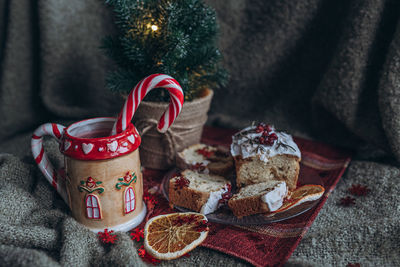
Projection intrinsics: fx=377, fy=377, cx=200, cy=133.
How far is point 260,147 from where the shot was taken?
1.25 m

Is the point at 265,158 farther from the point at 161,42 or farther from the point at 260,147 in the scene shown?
the point at 161,42

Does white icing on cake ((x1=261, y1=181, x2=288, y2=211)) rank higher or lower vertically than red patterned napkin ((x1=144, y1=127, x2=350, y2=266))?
higher

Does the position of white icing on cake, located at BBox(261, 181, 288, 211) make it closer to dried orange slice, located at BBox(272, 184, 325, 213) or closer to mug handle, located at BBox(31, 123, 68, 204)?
dried orange slice, located at BBox(272, 184, 325, 213)

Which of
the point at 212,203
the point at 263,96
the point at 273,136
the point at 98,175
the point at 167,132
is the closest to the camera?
the point at 98,175

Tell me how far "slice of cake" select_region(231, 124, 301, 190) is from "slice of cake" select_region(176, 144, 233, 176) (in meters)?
0.09

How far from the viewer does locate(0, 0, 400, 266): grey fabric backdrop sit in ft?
3.41

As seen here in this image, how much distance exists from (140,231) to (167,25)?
684mm

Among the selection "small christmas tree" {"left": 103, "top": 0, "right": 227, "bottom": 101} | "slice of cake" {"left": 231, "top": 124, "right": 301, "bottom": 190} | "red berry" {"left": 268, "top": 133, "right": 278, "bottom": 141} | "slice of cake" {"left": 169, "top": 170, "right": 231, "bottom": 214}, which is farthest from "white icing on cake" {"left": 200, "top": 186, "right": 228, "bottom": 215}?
"small christmas tree" {"left": 103, "top": 0, "right": 227, "bottom": 101}

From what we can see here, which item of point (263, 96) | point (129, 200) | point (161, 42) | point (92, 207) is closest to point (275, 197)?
point (129, 200)

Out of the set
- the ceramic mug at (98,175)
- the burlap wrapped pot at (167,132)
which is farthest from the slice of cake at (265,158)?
the ceramic mug at (98,175)

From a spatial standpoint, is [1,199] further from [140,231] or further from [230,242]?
→ [230,242]

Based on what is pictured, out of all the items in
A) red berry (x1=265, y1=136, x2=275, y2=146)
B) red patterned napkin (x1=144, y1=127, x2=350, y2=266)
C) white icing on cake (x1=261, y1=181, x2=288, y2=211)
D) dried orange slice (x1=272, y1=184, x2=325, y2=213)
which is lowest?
red patterned napkin (x1=144, y1=127, x2=350, y2=266)

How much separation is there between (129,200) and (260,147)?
46 centimetres

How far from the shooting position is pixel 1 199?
1.12m
